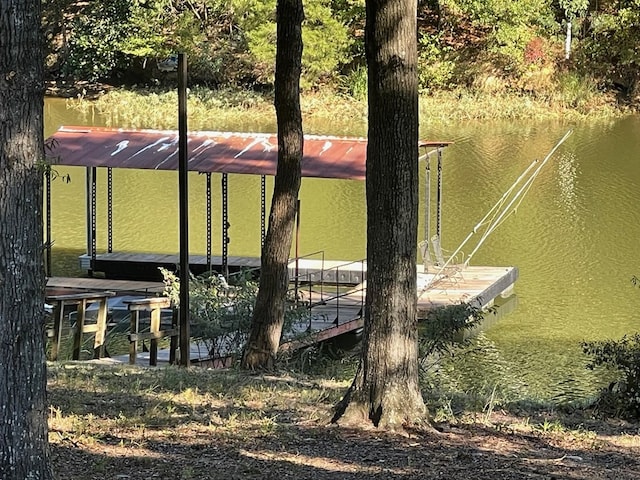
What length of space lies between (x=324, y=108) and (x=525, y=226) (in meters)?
15.5

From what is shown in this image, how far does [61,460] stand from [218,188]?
19.9 metres

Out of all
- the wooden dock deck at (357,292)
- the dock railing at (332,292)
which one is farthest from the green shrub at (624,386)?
the wooden dock deck at (357,292)

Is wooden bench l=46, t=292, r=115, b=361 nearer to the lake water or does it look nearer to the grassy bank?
the lake water

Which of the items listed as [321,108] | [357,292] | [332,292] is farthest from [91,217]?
[321,108]

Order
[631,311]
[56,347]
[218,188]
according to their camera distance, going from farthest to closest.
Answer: [218,188]
[631,311]
[56,347]

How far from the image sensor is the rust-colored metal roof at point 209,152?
1608 centimetres

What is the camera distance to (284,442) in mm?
5824

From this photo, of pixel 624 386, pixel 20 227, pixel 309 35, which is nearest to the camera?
pixel 20 227

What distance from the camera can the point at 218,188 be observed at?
2494cm

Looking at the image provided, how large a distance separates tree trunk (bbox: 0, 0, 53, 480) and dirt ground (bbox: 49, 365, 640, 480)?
91 cm

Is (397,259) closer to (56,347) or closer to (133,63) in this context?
(56,347)

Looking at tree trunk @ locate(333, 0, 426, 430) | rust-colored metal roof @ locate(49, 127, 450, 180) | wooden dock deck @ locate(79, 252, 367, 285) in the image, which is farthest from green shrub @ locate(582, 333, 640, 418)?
wooden dock deck @ locate(79, 252, 367, 285)

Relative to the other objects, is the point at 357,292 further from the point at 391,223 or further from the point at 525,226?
the point at 391,223

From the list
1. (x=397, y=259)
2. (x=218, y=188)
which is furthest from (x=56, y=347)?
(x=218, y=188)
